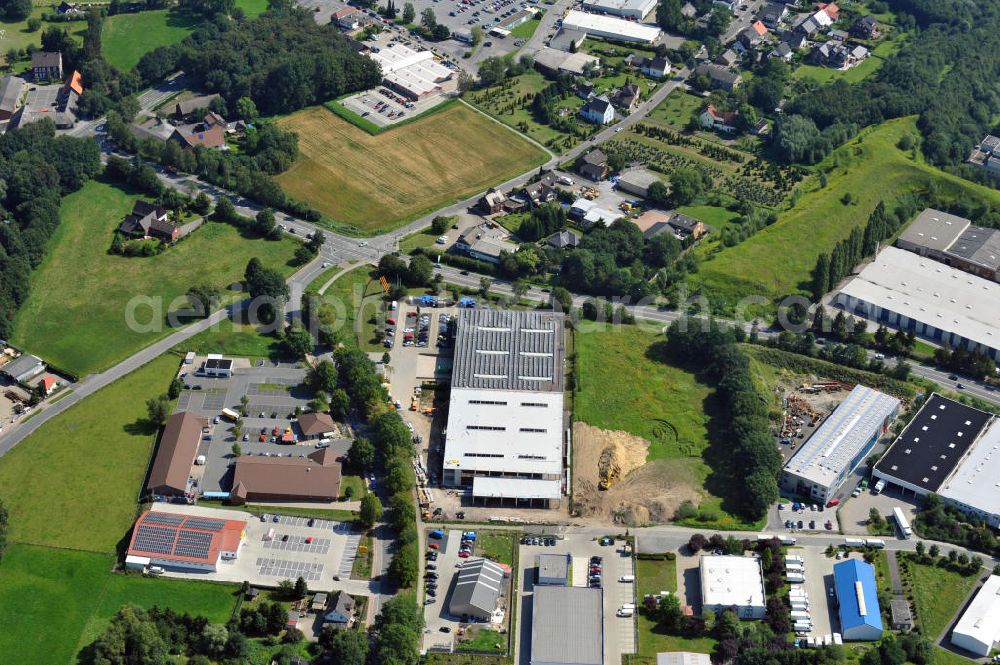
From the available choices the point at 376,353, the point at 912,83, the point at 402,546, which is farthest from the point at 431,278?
the point at 912,83

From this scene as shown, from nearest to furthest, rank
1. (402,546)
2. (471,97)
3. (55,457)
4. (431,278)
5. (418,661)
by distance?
(418,661) < (402,546) < (55,457) < (431,278) < (471,97)

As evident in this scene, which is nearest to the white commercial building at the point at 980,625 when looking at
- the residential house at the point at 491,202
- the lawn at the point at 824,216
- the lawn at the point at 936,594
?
the lawn at the point at 936,594

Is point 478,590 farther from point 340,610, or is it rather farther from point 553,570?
point 340,610

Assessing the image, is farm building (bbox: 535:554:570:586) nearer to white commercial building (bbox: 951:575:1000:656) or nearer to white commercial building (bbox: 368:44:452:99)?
white commercial building (bbox: 951:575:1000:656)

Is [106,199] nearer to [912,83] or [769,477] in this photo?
[769,477]

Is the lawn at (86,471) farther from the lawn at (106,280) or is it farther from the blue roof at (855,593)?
the blue roof at (855,593)

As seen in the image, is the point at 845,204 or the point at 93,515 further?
the point at 845,204

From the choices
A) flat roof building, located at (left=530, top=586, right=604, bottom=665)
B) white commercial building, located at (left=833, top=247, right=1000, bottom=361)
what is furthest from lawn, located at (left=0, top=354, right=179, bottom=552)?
white commercial building, located at (left=833, top=247, right=1000, bottom=361)

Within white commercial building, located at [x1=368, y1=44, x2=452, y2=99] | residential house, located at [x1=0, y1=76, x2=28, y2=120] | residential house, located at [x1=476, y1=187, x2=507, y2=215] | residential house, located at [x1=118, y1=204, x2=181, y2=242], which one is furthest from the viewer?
white commercial building, located at [x1=368, y1=44, x2=452, y2=99]
